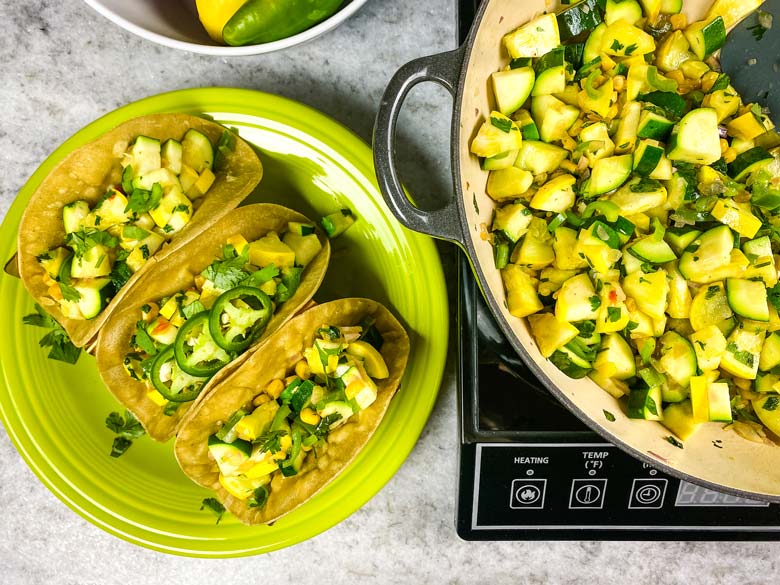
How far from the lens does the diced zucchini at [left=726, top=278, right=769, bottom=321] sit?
1076mm

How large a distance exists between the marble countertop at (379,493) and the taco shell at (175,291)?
33 centimetres

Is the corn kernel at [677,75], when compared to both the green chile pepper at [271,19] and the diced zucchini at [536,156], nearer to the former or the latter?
the diced zucchini at [536,156]

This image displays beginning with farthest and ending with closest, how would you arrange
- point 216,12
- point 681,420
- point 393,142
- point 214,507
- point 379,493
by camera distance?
point 379,493, point 214,507, point 216,12, point 681,420, point 393,142

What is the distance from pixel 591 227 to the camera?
108cm

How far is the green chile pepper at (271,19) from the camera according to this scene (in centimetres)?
115

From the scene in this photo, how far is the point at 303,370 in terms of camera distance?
1309mm

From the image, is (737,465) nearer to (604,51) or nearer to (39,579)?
(604,51)

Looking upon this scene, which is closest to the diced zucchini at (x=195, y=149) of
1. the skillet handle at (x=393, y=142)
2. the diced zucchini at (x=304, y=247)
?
the diced zucchini at (x=304, y=247)

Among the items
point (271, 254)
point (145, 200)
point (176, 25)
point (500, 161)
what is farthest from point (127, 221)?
point (500, 161)

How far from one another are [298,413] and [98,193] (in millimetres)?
608

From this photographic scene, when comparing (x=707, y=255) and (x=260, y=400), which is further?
(x=260, y=400)

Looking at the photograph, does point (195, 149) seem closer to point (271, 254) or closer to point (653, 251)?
point (271, 254)

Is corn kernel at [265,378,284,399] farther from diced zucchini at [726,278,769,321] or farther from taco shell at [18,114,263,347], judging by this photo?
diced zucchini at [726,278,769,321]

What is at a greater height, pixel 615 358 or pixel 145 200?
pixel 145 200
